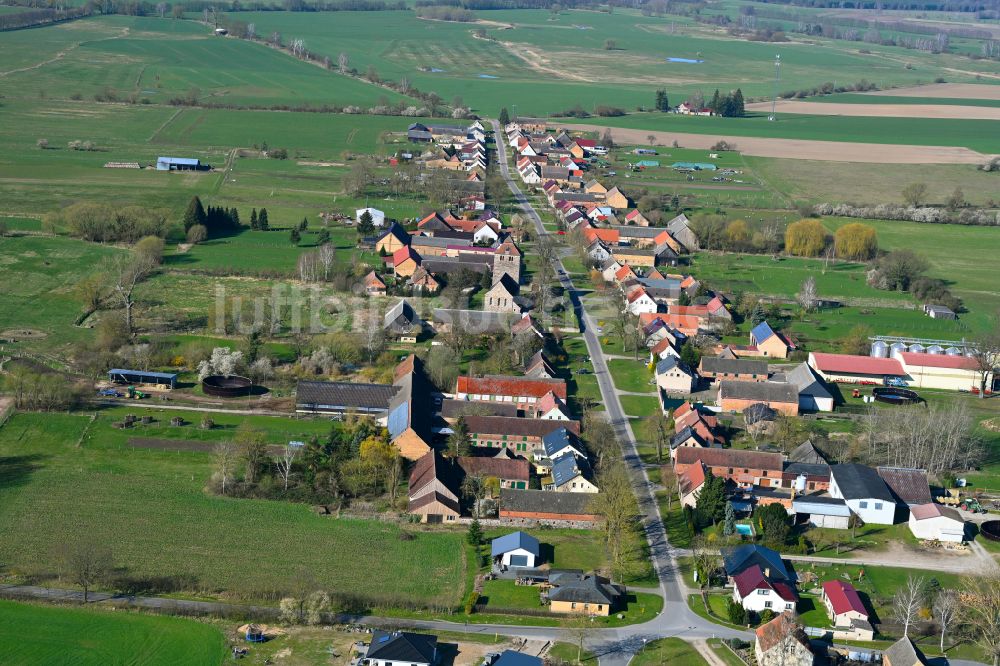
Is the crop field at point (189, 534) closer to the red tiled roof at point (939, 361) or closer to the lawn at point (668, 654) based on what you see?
the lawn at point (668, 654)

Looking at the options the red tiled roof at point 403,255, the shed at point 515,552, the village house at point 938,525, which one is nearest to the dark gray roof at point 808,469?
the village house at point 938,525

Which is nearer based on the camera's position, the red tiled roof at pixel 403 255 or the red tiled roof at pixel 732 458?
the red tiled roof at pixel 732 458

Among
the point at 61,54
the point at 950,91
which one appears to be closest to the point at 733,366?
the point at 61,54

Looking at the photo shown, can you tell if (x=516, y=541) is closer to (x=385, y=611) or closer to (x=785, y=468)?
(x=385, y=611)

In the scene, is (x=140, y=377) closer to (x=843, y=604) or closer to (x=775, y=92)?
(x=843, y=604)

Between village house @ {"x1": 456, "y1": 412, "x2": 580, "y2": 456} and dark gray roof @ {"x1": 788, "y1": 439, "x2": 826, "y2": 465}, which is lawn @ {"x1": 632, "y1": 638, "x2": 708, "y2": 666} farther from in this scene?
dark gray roof @ {"x1": 788, "y1": 439, "x2": 826, "y2": 465}

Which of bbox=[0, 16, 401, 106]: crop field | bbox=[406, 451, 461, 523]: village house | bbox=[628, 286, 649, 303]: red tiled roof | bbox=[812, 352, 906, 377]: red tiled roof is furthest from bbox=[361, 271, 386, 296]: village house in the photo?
bbox=[0, 16, 401, 106]: crop field
